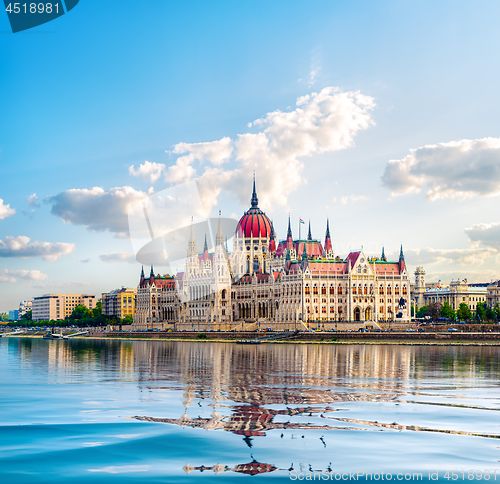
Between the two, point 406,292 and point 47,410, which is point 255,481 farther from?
point 406,292

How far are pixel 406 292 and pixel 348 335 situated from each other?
179 feet

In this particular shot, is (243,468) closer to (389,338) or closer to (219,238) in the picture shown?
(389,338)

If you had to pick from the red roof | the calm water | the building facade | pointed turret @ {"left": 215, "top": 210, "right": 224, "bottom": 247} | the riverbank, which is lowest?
the riverbank

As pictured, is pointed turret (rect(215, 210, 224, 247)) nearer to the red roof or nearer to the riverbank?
the red roof

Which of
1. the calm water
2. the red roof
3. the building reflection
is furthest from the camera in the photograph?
the red roof

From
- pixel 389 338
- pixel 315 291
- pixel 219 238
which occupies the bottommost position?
pixel 389 338

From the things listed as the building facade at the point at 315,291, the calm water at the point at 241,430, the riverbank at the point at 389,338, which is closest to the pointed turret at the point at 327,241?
the building facade at the point at 315,291

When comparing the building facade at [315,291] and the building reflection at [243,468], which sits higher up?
the building facade at [315,291]

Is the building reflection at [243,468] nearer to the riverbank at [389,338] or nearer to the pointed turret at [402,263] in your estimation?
the riverbank at [389,338]

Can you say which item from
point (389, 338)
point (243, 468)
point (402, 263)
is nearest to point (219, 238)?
point (402, 263)

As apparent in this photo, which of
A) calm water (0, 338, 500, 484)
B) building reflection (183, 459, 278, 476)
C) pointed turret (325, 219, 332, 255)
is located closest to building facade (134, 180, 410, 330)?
pointed turret (325, 219, 332, 255)

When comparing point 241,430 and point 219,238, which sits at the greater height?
point 219,238

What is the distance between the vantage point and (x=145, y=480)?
15.9 m

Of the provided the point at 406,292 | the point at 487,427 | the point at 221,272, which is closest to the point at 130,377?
the point at 487,427
